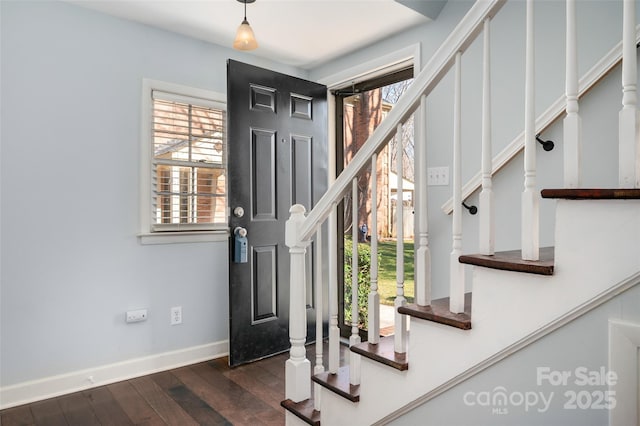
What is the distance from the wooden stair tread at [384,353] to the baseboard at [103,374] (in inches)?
72.7

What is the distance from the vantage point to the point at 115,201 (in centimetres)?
264

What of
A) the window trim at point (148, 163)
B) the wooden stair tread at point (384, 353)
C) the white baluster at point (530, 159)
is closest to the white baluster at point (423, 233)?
the wooden stair tread at point (384, 353)

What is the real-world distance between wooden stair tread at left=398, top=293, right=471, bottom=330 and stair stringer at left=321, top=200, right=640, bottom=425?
0.03 metres

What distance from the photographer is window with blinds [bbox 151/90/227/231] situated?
111 inches

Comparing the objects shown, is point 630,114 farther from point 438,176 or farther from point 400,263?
point 438,176

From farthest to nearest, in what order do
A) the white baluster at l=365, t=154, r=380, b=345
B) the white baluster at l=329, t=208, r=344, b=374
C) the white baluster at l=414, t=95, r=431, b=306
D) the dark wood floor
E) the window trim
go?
the window trim → the dark wood floor → the white baluster at l=329, t=208, r=344, b=374 → the white baluster at l=365, t=154, r=380, b=345 → the white baluster at l=414, t=95, r=431, b=306

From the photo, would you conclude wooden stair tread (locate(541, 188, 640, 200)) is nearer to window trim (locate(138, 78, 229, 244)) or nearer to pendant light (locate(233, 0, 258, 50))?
pendant light (locate(233, 0, 258, 50))

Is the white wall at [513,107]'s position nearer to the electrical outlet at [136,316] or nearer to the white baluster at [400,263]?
the white baluster at [400,263]

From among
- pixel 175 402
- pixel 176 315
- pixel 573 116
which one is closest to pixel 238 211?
pixel 176 315

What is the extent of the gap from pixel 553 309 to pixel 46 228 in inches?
105

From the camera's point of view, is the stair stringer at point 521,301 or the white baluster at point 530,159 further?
the white baluster at point 530,159

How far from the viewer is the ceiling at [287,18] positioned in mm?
2494

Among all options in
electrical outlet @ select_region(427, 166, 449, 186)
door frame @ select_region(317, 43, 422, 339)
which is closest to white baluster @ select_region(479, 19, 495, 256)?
electrical outlet @ select_region(427, 166, 449, 186)

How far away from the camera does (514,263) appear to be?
1051mm
